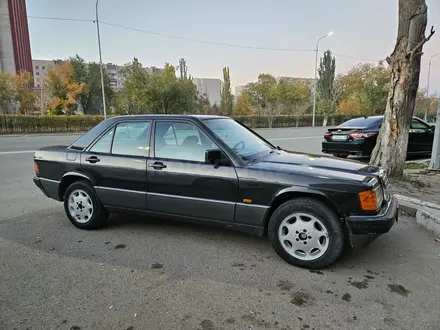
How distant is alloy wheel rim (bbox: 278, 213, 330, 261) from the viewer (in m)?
2.92

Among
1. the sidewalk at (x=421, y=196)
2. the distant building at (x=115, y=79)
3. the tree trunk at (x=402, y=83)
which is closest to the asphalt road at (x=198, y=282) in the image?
the sidewalk at (x=421, y=196)

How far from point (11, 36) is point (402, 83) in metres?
64.1

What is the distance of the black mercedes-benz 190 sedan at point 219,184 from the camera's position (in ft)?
9.35

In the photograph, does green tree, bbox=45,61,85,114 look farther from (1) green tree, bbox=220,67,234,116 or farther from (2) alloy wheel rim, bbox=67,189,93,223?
(2) alloy wheel rim, bbox=67,189,93,223

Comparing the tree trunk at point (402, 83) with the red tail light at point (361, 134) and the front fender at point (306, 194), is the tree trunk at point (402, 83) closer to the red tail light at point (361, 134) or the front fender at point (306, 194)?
the red tail light at point (361, 134)

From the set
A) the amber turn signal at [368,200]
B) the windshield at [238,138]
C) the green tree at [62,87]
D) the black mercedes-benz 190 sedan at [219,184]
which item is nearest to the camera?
the amber turn signal at [368,200]

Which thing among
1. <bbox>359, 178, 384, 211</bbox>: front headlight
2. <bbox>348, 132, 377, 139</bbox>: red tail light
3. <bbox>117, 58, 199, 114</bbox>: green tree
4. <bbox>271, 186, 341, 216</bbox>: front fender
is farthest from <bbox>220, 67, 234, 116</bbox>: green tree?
<bbox>359, 178, 384, 211</bbox>: front headlight

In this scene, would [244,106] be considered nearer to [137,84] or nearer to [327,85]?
[327,85]

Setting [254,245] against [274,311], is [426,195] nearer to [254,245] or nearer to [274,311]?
[254,245]

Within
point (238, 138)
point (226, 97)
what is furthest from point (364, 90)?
point (238, 138)

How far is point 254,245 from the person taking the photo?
3492 mm

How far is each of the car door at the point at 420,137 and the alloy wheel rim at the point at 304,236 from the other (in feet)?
25.7

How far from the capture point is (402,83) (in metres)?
5.61

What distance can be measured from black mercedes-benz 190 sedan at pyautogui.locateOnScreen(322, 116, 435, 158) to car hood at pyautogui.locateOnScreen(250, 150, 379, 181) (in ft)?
17.6
